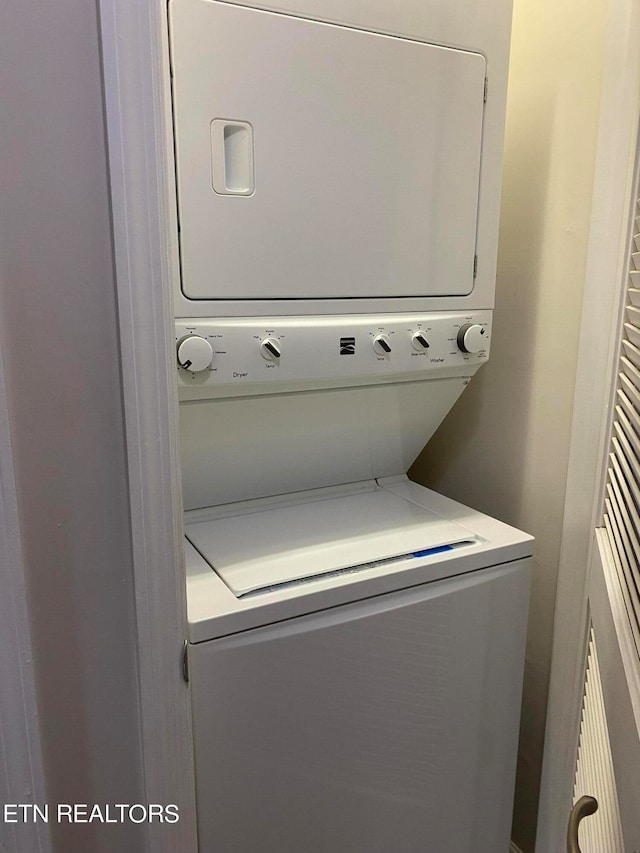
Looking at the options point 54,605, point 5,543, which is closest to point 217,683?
point 54,605

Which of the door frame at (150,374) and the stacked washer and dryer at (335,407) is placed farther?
the stacked washer and dryer at (335,407)

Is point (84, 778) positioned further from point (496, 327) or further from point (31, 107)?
point (496, 327)

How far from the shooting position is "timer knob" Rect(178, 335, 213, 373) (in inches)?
42.9

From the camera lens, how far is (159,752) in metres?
0.85

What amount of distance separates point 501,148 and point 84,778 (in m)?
1.29

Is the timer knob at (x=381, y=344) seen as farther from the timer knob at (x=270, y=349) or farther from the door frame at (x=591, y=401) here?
the door frame at (x=591, y=401)

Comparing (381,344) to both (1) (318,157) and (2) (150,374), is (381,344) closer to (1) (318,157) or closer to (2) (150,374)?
(1) (318,157)

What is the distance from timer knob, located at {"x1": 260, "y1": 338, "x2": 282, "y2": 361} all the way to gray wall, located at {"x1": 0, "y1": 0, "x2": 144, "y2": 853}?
1.52 ft

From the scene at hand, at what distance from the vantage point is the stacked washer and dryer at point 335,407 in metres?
1.07

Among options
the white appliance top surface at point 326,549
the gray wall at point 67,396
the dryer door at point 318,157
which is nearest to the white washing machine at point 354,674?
the white appliance top surface at point 326,549

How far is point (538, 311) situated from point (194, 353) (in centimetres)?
82

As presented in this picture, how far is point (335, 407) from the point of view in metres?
1.38

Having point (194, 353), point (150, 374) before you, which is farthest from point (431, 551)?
point (150, 374)

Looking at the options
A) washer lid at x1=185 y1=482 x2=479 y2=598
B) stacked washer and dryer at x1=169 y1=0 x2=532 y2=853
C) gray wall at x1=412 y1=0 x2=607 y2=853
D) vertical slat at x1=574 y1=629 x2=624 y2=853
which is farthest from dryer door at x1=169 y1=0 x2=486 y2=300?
vertical slat at x1=574 y1=629 x2=624 y2=853
